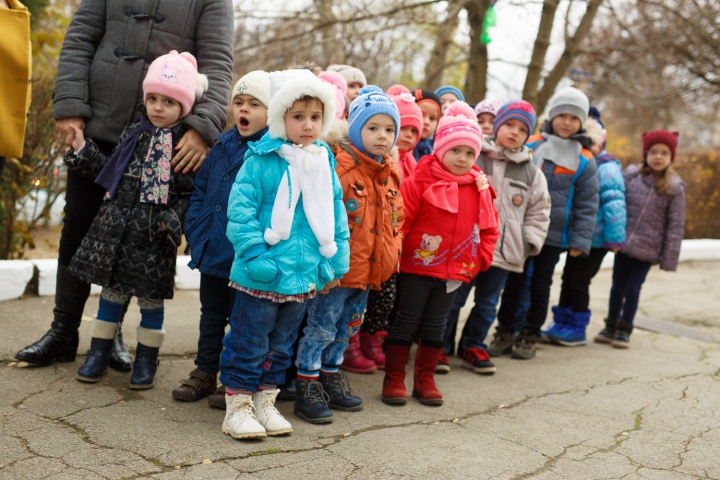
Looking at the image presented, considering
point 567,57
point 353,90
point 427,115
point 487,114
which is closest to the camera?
point 427,115

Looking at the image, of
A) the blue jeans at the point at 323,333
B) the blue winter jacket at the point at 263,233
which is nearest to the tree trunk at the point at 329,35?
A: the blue jeans at the point at 323,333

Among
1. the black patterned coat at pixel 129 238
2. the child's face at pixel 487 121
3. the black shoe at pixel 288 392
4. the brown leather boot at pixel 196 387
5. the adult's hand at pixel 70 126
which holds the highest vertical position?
the child's face at pixel 487 121

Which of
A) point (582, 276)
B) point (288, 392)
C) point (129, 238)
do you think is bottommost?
point (288, 392)

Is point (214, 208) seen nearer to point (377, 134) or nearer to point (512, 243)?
point (377, 134)

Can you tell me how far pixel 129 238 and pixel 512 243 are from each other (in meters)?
2.50

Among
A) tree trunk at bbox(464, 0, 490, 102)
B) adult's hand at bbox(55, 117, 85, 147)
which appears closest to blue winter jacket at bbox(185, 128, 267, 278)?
adult's hand at bbox(55, 117, 85, 147)

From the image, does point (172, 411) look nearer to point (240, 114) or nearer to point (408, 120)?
point (240, 114)

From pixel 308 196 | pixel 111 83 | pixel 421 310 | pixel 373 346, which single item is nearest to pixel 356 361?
pixel 373 346

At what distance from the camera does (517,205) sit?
498 cm

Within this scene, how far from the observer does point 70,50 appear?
378cm

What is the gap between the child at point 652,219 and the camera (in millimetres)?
6117

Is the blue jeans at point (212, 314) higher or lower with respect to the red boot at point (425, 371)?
higher

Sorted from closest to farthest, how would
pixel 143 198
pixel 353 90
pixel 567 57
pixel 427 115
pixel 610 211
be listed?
pixel 143 198 < pixel 427 115 < pixel 353 90 < pixel 610 211 < pixel 567 57

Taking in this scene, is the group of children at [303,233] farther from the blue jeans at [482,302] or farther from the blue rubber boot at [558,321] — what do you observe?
the blue rubber boot at [558,321]
